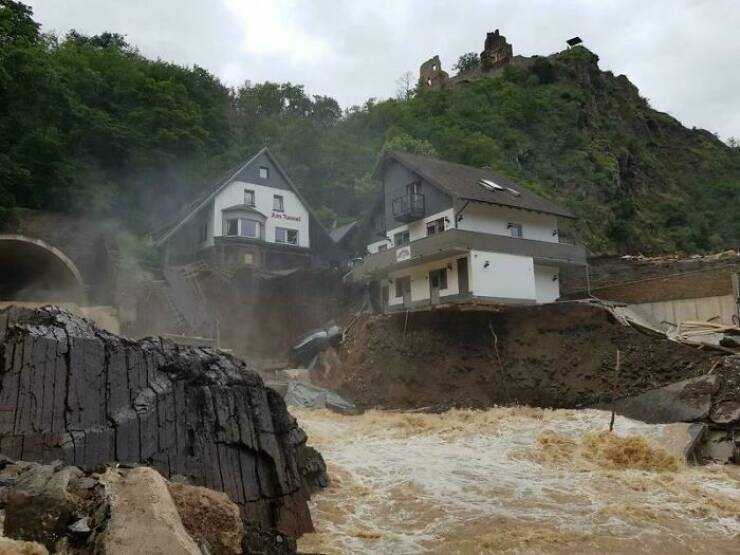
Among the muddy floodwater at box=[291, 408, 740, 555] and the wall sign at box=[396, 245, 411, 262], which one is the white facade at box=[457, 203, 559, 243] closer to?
the wall sign at box=[396, 245, 411, 262]

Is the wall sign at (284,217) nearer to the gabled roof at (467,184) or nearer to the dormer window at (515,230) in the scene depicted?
the gabled roof at (467,184)

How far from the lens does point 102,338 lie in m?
8.72

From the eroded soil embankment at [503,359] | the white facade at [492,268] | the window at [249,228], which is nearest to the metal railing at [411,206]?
the white facade at [492,268]

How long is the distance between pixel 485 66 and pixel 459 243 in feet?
153

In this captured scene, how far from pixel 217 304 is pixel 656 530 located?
25.3 metres

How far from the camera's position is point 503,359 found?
23.7m

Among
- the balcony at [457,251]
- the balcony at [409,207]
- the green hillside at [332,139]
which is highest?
the green hillside at [332,139]

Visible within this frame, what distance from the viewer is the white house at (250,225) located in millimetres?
34625

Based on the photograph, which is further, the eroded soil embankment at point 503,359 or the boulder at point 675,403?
the eroded soil embankment at point 503,359

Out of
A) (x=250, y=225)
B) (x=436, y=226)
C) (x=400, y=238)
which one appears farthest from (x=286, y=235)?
(x=436, y=226)

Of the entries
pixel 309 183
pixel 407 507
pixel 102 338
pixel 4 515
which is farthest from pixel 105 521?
pixel 309 183

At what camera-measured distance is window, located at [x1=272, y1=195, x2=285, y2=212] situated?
38.6 metres

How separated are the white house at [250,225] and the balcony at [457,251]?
7649 mm

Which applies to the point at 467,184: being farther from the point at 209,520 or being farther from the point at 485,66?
the point at 485,66
